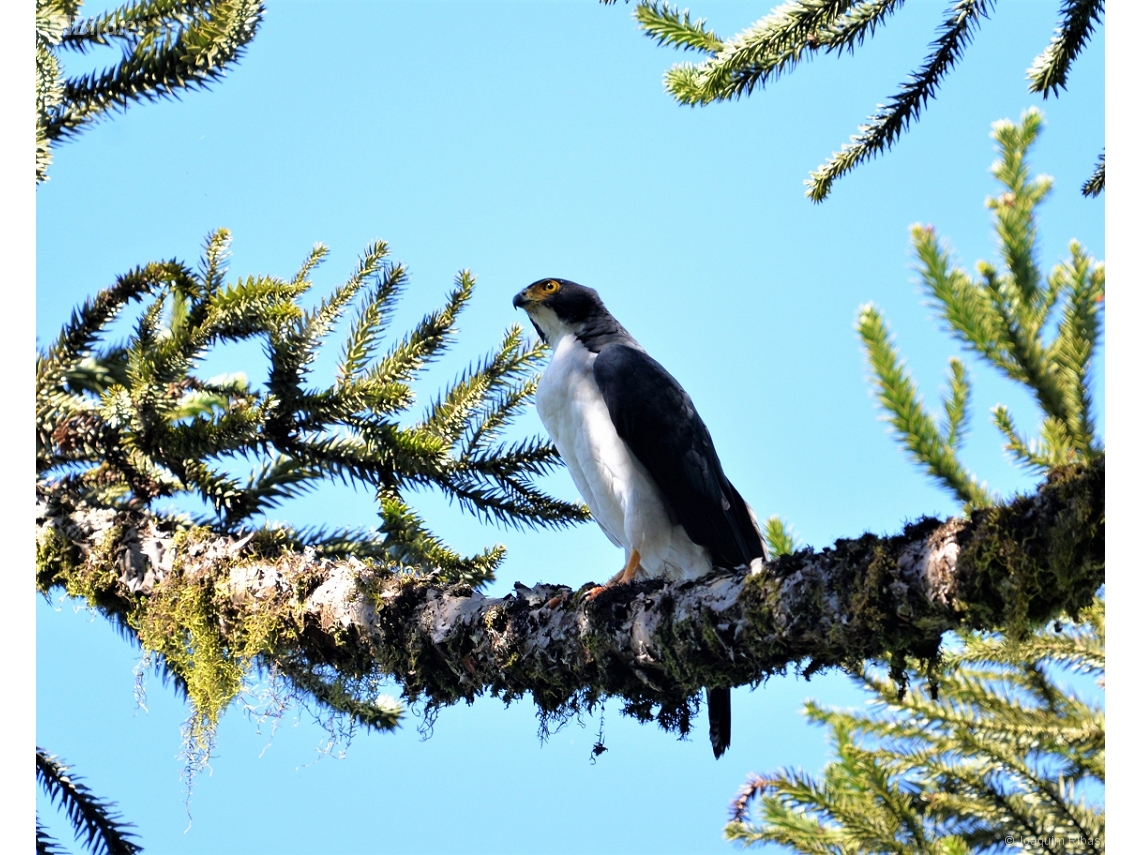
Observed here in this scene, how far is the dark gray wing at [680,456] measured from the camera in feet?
14.6

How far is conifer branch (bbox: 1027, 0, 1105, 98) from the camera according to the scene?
357 cm

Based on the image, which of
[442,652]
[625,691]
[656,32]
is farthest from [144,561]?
[656,32]

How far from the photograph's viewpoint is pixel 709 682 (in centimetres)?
318

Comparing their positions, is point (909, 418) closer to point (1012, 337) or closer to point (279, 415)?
point (1012, 337)

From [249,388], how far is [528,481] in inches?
56.3

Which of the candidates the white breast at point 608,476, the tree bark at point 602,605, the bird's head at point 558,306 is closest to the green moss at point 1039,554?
the tree bark at point 602,605

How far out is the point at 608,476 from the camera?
462cm

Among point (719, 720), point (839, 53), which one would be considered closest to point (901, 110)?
point (839, 53)

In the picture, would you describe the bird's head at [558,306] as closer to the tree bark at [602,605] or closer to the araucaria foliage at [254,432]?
the araucaria foliage at [254,432]

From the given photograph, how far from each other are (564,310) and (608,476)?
4.26ft

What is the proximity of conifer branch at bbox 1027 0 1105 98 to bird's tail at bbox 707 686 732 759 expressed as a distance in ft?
8.39

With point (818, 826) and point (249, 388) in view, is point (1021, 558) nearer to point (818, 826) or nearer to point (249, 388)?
point (818, 826)

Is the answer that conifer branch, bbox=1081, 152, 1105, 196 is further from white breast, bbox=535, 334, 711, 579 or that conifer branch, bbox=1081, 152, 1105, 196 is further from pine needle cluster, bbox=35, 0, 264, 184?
pine needle cluster, bbox=35, 0, 264, 184
